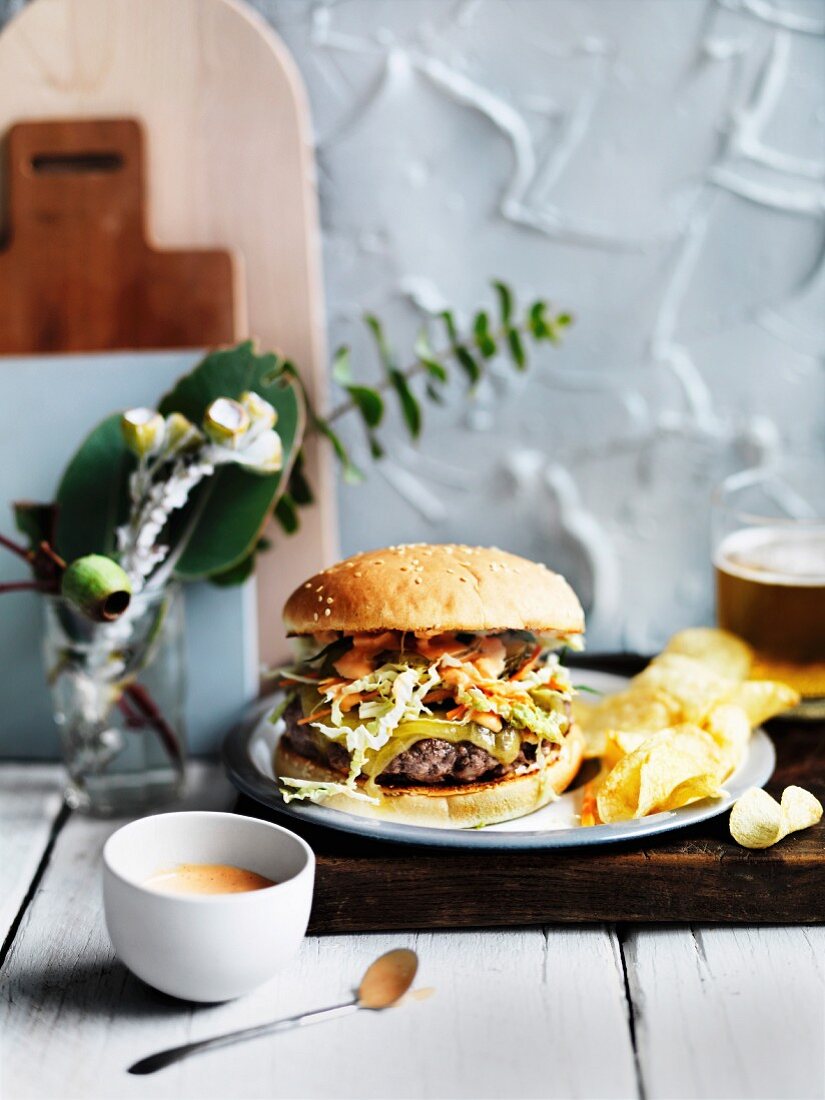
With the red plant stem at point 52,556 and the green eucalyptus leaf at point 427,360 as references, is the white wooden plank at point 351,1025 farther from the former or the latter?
the green eucalyptus leaf at point 427,360

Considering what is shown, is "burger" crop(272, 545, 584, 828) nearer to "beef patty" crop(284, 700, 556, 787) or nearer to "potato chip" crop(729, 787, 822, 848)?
Result: "beef patty" crop(284, 700, 556, 787)

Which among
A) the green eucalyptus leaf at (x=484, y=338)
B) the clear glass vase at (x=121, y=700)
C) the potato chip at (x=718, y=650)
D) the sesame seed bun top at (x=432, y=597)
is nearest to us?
the sesame seed bun top at (x=432, y=597)

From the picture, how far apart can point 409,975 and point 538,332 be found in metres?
1.00

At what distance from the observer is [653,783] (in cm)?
121

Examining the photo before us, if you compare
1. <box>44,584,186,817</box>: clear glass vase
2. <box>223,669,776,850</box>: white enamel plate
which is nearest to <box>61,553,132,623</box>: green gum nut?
<box>44,584,186,817</box>: clear glass vase

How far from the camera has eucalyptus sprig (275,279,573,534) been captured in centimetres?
166

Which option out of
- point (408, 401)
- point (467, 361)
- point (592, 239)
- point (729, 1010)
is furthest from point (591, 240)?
point (729, 1010)

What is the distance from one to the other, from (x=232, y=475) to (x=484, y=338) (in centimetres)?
46

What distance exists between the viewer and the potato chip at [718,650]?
1.58 meters

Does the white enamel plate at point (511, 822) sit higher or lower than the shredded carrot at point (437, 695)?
lower

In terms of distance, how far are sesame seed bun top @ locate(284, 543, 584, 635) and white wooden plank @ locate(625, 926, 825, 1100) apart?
37cm

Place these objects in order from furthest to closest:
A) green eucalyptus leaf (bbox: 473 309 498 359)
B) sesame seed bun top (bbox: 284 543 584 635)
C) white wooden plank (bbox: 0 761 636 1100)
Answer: green eucalyptus leaf (bbox: 473 309 498 359), sesame seed bun top (bbox: 284 543 584 635), white wooden plank (bbox: 0 761 636 1100)

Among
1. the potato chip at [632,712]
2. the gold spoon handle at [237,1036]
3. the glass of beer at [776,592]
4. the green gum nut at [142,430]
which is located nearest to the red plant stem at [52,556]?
the green gum nut at [142,430]

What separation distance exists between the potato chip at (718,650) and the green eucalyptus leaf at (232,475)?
2.07ft
